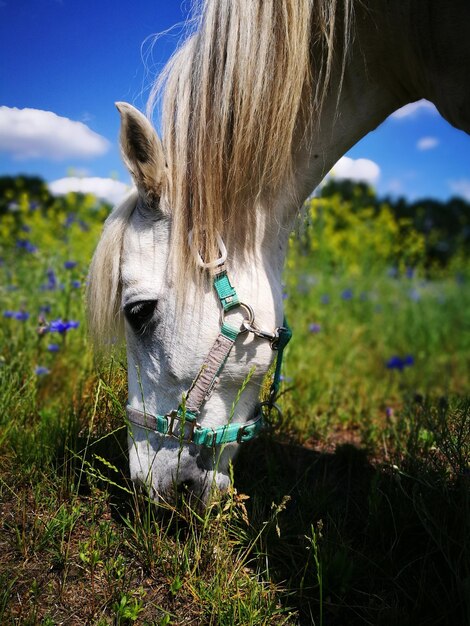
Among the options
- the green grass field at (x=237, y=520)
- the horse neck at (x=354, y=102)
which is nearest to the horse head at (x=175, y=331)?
the green grass field at (x=237, y=520)

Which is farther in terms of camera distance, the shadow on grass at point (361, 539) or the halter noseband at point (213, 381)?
the halter noseband at point (213, 381)

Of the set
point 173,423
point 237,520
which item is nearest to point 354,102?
point 173,423

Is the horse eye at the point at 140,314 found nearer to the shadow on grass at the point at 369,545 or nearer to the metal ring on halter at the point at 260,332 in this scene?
the metal ring on halter at the point at 260,332

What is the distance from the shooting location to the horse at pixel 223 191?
138 cm

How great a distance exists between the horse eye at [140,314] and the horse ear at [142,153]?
35 cm

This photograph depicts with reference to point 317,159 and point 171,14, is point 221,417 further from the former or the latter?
point 171,14

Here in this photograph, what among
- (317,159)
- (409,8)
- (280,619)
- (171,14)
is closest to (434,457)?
(280,619)

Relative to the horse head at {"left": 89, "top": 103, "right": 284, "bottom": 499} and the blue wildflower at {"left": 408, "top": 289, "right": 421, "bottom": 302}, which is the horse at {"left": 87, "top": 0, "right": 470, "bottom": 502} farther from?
the blue wildflower at {"left": 408, "top": 289, "right": 421, "bottom": 302}

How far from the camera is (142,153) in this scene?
137 centimetres

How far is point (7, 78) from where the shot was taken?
185 centimetres

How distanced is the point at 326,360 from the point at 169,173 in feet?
9.24

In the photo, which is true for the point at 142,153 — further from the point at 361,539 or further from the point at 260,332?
the point at 361,539

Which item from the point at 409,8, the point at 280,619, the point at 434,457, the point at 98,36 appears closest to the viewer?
the point at 280,619

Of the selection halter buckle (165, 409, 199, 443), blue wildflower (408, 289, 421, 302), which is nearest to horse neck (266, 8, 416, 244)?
halter buckle (165, 409, 199, 443)
